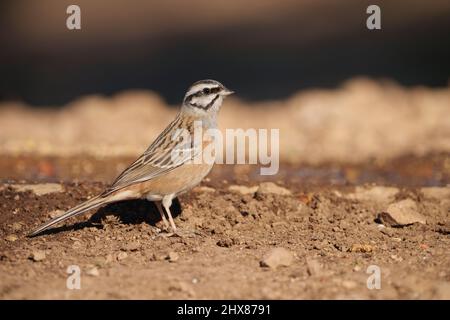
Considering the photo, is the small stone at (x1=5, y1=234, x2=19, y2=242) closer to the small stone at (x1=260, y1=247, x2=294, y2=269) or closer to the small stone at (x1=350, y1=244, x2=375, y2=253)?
the small stone at (x1=260, y1=247, x2=294, y2=269)

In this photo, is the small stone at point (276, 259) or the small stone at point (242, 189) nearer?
the small stone at point (276, 259)

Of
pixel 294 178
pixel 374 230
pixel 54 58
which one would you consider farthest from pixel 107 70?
pixel 374 230

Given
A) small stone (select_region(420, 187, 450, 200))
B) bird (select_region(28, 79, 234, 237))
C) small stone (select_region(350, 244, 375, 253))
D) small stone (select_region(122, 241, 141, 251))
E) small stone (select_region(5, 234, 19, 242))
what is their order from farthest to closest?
small stone (select_region(420, 187, 450, 200)), bird (select_region(28, 79, 234, 237)), small stone (select_region(5, 234, 19, 242)), small stone (select_region(350, 244, 375, 253)), small stone (select_region(122, 241, 141, 251))

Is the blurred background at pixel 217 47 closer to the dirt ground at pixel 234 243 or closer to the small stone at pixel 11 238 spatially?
the dirt ground at pixel 234 243

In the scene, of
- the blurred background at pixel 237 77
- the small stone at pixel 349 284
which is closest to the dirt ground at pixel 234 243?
the small stone at pixel 349 284

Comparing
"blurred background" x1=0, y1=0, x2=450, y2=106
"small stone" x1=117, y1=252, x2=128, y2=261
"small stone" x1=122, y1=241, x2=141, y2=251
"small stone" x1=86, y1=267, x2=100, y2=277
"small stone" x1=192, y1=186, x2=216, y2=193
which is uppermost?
"blurred background" x1=0, y1=0, x2=450, y2=106

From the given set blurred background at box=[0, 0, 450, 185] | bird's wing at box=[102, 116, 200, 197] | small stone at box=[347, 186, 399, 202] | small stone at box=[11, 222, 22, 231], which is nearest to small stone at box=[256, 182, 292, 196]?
small stone at box=[347, 186, 399, 202]

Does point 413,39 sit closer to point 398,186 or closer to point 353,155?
point 353,155

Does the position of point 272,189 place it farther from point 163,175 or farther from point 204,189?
point 163,175
